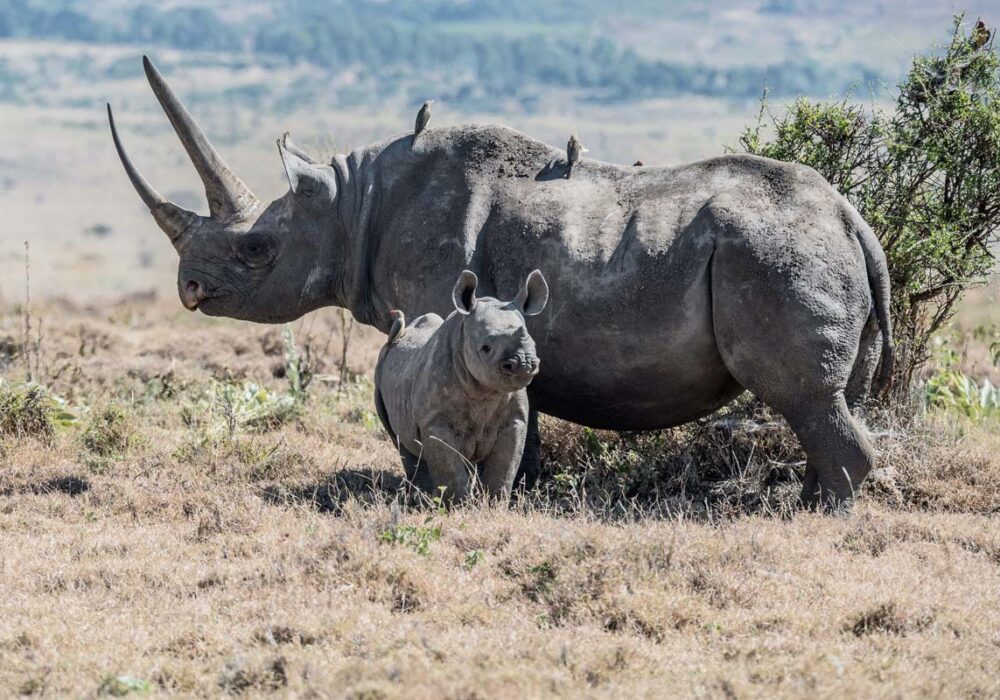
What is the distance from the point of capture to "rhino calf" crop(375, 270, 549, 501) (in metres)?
8.12

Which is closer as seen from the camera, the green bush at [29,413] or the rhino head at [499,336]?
the rhino head at [499,336]

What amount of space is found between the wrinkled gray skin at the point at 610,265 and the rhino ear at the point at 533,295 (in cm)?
72

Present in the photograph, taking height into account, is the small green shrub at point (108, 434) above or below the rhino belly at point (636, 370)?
below

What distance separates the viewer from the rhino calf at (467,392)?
26.6 ft

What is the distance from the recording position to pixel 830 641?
22.2 feet

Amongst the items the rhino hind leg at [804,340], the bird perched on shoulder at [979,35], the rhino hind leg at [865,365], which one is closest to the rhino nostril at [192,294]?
the rhino hind leg at [804,340]

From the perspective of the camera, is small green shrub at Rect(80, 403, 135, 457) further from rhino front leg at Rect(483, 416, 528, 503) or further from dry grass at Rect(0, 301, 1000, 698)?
rhino front leg at Rect(483, 416, 528, 503)

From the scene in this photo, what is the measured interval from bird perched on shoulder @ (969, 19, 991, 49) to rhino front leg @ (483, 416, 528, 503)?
4390mm

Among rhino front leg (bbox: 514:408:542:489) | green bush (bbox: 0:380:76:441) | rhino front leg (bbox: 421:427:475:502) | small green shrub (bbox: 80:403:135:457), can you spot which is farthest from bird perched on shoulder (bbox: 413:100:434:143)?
green bush (bbox: 0:380:76:441)

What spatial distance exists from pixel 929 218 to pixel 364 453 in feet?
14.3

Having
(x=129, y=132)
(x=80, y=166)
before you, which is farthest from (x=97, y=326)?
(x=129, y=132)

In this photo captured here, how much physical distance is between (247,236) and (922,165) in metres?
4.68

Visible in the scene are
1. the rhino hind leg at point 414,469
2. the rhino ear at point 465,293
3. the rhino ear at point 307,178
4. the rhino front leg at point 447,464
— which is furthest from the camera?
the rhino ear at point 307,178

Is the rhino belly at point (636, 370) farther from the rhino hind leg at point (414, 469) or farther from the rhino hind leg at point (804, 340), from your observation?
the rhino hind leg at point (414, 469)
